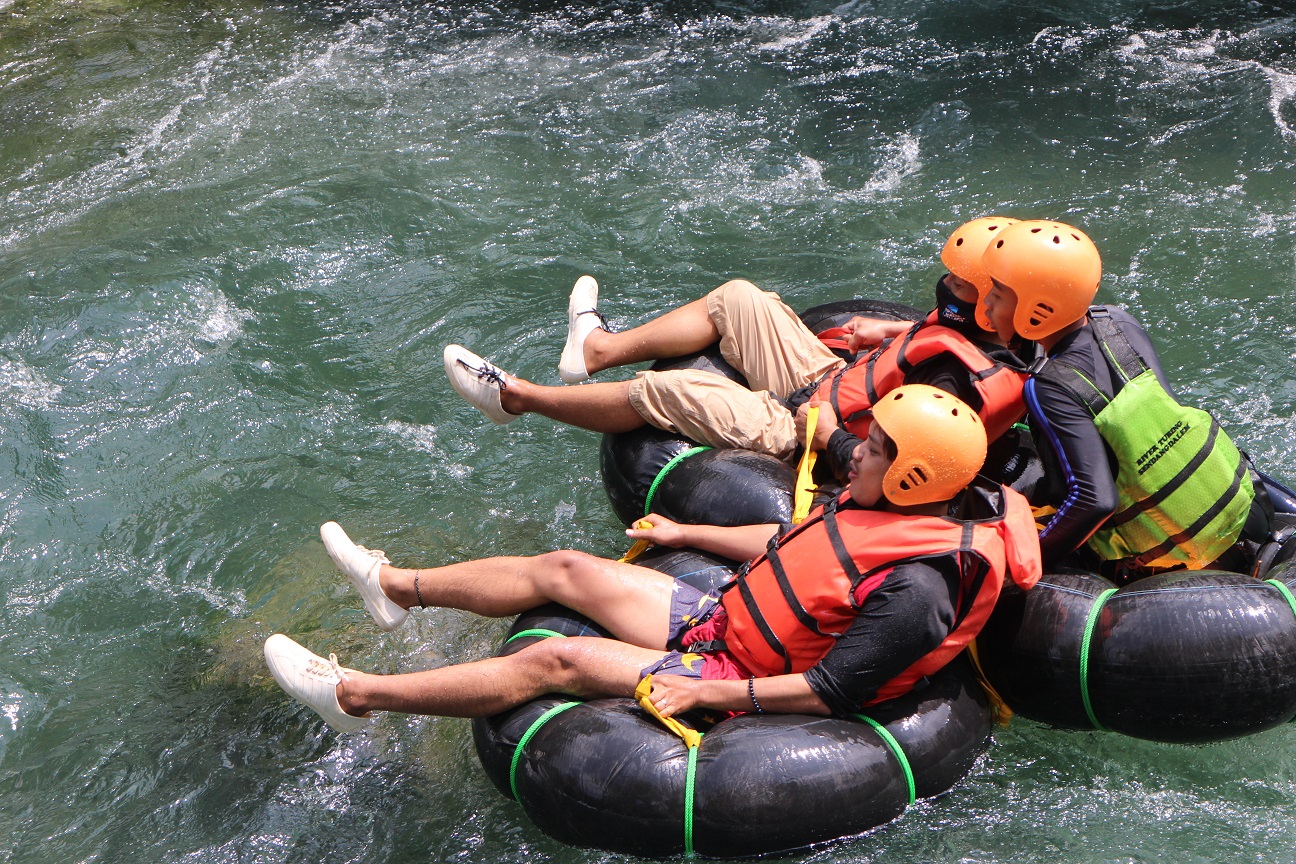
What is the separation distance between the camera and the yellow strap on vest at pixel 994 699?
4.24 m

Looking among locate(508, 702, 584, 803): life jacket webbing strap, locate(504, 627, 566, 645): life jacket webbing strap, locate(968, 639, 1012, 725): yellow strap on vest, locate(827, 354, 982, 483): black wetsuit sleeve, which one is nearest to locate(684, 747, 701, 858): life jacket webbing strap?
locate(508, 702, 584, 803): life jacket webbing strap

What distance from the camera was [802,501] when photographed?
468 centimetres

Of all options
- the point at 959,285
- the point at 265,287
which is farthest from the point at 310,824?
the point at 265,287

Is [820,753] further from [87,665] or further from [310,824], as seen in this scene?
[87,665]

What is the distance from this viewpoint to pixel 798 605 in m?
3.83

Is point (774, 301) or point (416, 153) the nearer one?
point (774, 301)

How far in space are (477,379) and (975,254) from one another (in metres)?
2.44

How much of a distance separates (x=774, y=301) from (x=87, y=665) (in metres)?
3.63

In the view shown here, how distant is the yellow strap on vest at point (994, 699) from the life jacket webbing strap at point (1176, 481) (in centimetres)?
75

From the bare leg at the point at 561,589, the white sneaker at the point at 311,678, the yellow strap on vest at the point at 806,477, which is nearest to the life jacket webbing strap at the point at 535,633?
the bare leg at the point at 561,589

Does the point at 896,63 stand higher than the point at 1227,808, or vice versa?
the point at 896,63

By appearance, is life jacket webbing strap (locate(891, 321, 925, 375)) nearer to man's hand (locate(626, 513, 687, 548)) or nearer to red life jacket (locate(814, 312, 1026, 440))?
red life jacket (locate(814, 312, 1026, 440))

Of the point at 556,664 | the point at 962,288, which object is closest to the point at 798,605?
the point at 556,664

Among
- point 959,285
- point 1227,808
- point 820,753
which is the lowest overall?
point 1227,808
